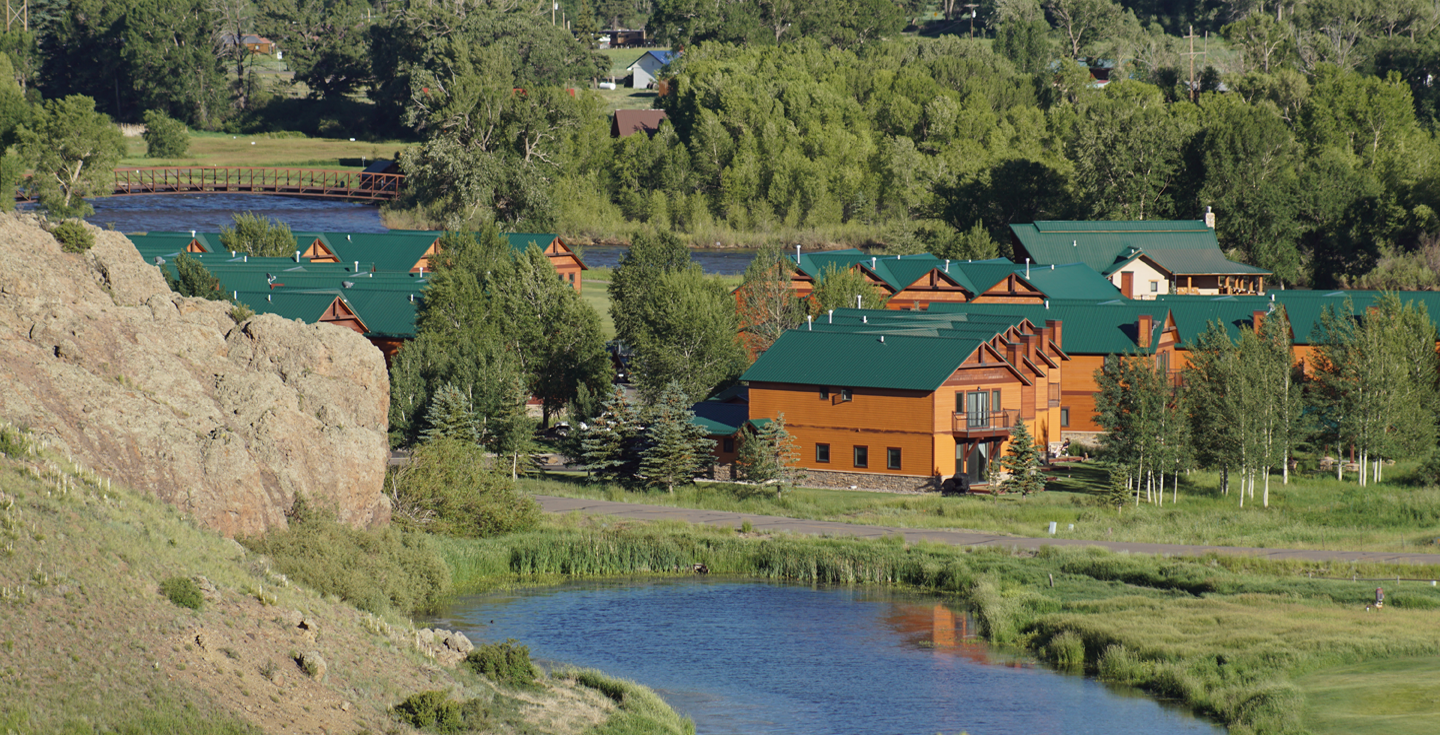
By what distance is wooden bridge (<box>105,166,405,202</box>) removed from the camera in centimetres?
17750

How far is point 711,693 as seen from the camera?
42812mm

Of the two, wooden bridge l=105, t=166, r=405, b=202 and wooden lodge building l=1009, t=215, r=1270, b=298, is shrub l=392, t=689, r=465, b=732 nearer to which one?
wooden lodge building l=1009, t=215, r=1270, b=298

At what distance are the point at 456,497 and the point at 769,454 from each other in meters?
14.8

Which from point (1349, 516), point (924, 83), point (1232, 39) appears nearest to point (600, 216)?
point (924, 83)

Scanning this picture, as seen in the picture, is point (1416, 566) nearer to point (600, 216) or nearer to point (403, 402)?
point (403, 402)

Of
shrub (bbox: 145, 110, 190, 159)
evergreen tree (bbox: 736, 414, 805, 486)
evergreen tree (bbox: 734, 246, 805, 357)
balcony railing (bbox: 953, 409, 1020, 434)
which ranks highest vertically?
shrub (bbox: 145, 110, 190, 159)

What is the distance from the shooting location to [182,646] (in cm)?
3234

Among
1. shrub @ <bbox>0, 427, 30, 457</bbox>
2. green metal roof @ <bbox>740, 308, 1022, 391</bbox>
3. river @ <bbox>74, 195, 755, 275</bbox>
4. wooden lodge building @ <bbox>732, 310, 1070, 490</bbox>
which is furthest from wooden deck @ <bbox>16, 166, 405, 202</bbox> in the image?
shrub @ <bbox>0, 427, 30, 457</bbox>

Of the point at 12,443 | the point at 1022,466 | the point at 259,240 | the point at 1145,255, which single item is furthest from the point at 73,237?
the point at 1145,255

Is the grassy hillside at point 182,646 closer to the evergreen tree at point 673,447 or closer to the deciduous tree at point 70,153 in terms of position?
the evergreen tree at point 673,447

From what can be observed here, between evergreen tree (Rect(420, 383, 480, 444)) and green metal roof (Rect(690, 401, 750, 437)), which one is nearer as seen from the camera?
evergreen tree (Rect(420, 383, 480, 444))

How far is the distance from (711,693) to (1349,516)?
31.1m

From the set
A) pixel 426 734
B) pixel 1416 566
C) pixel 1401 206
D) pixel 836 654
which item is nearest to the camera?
pixel 426 734

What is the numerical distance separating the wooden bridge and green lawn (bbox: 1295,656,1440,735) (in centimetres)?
14167
